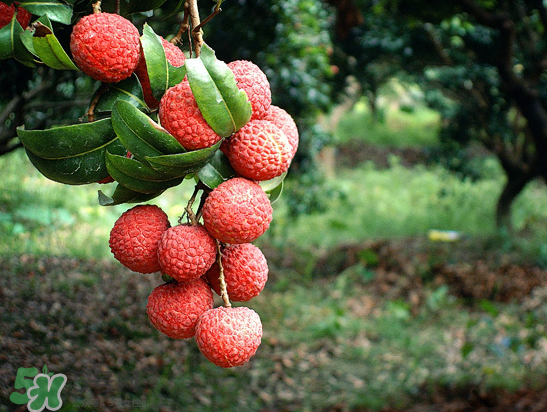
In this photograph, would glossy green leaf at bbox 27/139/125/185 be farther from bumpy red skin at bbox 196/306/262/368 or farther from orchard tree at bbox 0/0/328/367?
bumpy red skin at bbox 196/306/262/368

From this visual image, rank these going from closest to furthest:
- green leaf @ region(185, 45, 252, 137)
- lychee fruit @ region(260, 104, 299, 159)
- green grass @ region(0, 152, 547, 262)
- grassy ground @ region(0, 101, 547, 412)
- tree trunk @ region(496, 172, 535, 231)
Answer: green leaf @ region(185, 45, 252, 137)
lychee fruit @ region(260, 104, 299, 159)
grassy ground @ region(0, 101, 547, 412)
green grass @ region(0, 152, 547, 262)
tree trunk @ region(496, 172, 535, 231)

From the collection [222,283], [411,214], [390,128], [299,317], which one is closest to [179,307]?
[222,283]

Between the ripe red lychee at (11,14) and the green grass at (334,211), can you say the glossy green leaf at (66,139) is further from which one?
the ripe red lychee at (11,14)

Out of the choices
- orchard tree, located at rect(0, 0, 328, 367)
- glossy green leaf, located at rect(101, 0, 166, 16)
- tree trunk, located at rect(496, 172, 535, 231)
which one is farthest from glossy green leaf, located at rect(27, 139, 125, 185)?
tree trunk, located at rect(496, 172, 535, 231)

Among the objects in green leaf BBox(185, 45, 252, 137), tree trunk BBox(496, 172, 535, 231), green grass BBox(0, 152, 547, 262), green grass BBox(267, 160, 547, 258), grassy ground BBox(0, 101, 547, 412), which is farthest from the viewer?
green grass BBox(267, 160, 547, 258)

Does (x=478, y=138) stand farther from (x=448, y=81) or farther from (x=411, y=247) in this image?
(x=411, y=247)

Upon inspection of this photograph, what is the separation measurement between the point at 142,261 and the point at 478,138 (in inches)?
197

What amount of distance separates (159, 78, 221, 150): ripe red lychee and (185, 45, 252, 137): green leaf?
0.01 metres

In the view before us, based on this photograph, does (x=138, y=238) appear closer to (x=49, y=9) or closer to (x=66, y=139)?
(x=66, y=139)

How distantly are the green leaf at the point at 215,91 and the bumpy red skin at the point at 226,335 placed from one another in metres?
0.21

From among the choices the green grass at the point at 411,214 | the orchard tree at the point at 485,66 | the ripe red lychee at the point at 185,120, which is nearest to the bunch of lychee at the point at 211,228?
the ripe red lychee at the point at 185,120

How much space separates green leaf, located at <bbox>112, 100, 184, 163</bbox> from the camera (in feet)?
1.79

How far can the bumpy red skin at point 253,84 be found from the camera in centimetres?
59

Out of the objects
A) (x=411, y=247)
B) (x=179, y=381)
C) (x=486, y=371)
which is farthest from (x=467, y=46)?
(x=179, y=381)
